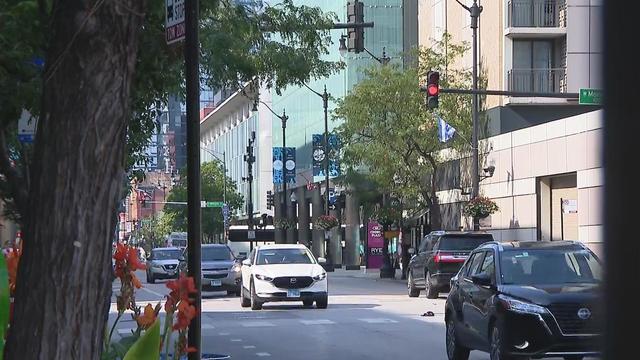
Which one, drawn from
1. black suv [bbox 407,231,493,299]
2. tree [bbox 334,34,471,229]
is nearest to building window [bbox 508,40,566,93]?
tree [bbox 334,34,471,229]

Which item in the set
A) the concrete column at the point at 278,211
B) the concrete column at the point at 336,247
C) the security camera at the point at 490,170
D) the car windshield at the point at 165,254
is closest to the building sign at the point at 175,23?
the security camera at the point at 490,170

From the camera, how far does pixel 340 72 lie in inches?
2365

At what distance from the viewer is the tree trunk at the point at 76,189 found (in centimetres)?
442

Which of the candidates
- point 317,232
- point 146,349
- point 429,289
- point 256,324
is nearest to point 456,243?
point 429,289

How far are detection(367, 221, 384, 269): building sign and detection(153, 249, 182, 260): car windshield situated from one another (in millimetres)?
10243

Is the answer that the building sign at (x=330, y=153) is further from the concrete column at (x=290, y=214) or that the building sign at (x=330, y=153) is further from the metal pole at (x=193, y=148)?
the metal pole at (x=193, y=148)

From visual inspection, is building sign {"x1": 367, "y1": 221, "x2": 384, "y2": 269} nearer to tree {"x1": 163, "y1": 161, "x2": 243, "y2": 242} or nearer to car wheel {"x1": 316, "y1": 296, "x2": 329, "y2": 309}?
car wheel {"x1": 316, "y1": 296, "x2": 329, "y2": 309}

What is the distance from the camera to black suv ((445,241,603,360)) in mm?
12219

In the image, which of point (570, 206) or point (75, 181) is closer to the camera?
point (75, 181)

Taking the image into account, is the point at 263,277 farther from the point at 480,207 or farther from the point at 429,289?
the point at 480,207

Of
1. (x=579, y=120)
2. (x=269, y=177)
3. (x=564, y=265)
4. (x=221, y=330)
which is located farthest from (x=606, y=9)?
(x=269, y=177)

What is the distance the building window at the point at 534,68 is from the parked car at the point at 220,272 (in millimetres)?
13575

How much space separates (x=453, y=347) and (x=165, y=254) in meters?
31.9

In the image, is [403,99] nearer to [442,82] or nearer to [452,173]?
[442,82]
